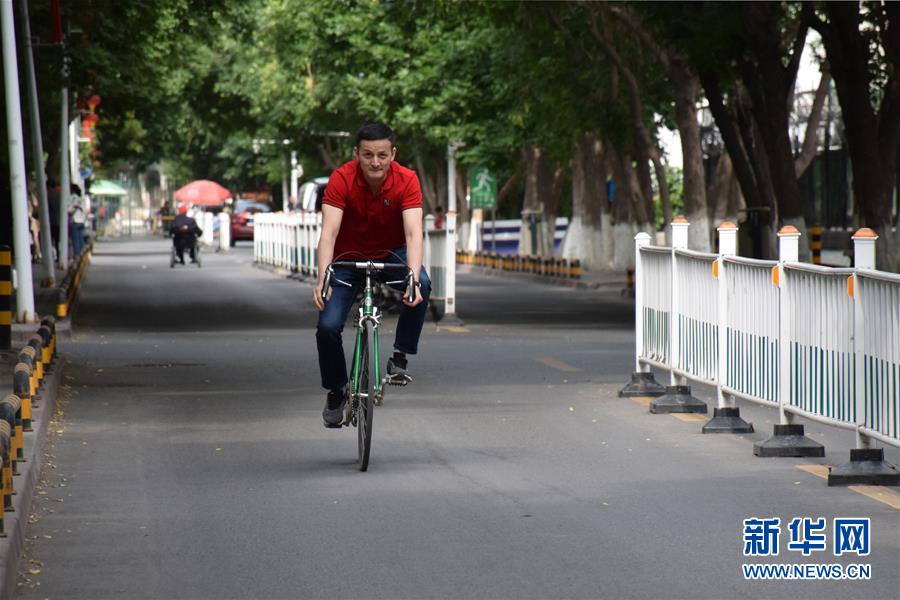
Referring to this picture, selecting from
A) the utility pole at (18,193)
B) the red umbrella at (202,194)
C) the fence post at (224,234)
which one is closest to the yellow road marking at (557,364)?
the utility pole at (18,193)

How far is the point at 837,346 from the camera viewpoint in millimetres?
10031

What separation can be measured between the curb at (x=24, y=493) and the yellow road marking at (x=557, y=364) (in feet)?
16.2

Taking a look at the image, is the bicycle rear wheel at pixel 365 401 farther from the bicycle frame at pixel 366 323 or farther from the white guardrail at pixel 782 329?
the white guardrail at pixel 782 329

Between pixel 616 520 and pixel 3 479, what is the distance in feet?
8.95

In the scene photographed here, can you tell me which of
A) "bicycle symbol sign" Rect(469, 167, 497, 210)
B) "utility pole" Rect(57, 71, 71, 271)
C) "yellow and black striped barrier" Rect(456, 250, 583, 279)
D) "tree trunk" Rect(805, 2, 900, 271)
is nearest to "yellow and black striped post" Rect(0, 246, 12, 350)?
"tree trunk" Rect(805, 2, 900, 271)

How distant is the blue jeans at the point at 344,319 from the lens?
1024cm

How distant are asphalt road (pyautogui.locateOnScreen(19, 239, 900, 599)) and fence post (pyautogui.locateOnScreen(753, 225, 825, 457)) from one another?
14 cm

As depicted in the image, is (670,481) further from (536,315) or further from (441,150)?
(441,150)

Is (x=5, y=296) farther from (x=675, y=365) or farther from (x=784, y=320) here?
(x=784, y=320)

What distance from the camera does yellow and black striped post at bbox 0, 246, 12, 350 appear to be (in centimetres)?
1584

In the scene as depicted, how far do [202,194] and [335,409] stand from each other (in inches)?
3041

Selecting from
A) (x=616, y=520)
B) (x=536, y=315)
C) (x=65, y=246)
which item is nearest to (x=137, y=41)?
(x=65, y=246)

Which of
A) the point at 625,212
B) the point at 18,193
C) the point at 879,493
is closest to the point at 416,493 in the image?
the point at 879,493

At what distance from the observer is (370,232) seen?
1034cm
